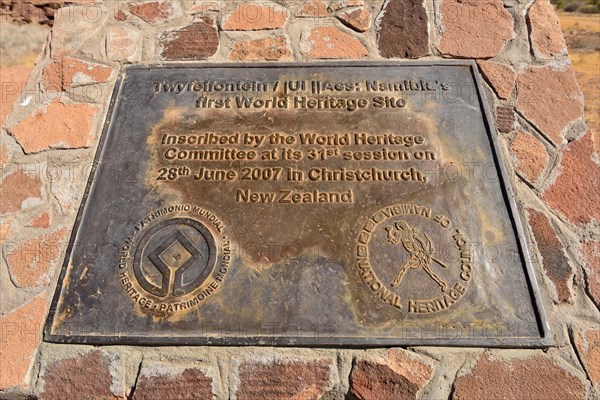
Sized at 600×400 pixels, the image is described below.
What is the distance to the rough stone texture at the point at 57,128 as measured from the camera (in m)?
2.30

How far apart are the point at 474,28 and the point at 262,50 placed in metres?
1.30

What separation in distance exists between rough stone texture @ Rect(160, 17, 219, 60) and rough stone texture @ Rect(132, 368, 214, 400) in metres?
1.79

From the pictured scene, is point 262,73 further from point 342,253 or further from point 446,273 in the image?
point 446,273

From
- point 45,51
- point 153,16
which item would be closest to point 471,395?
point 153,16

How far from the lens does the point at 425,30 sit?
2.57 m

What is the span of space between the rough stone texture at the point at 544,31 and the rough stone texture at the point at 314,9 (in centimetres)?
126

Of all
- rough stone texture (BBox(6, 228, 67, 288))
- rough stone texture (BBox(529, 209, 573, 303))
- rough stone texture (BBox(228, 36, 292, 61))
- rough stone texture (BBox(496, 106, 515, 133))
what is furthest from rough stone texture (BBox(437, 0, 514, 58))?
rough stone texture (BBox(6, 228, 67, 288))

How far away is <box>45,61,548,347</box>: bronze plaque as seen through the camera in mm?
1741

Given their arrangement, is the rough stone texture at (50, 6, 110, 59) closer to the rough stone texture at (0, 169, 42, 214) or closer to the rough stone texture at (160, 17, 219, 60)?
the rough stone texture at (160, 17, 219, 60)

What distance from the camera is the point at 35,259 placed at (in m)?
2.00

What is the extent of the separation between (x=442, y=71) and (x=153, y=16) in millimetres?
1832

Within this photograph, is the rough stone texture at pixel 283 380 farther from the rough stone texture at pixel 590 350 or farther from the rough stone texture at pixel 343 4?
the rough stone texture at pixel 343 4

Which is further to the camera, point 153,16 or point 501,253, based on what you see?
point 153,16

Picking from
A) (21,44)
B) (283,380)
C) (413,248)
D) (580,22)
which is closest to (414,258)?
(413,248)
